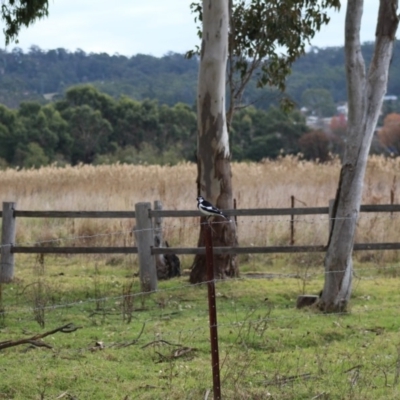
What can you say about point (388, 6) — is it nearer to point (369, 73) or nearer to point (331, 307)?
point (369, 73)

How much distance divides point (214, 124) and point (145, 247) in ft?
7.16

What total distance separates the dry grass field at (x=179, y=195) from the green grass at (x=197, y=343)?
4.68 ft

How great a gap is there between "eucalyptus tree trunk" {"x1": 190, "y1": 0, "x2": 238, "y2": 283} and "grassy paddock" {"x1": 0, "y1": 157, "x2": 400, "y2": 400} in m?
0.85

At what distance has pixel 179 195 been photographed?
24.1 metres

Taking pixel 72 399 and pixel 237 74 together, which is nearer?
pixel 72 399

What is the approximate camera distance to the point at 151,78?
106562 millimetres

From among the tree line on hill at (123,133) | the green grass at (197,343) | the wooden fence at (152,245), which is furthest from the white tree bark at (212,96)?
the tree line on hill at (123,133)

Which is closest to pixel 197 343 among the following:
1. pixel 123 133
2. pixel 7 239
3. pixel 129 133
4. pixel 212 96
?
pixel 212 96

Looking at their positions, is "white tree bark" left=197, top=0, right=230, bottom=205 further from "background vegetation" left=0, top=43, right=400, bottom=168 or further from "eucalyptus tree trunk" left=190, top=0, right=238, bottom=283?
"background vegetation" left=0, top=43, right=400, bottom=168

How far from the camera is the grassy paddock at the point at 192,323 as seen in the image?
9109 mm

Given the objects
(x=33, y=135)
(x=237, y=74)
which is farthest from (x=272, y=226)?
(x=33, y=135)

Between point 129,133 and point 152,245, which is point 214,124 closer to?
point 152,245

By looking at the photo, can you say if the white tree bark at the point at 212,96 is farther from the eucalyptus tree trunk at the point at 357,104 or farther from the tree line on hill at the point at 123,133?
the tree line on hill at the point at 123,133

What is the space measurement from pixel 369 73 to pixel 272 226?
731 centimetres
